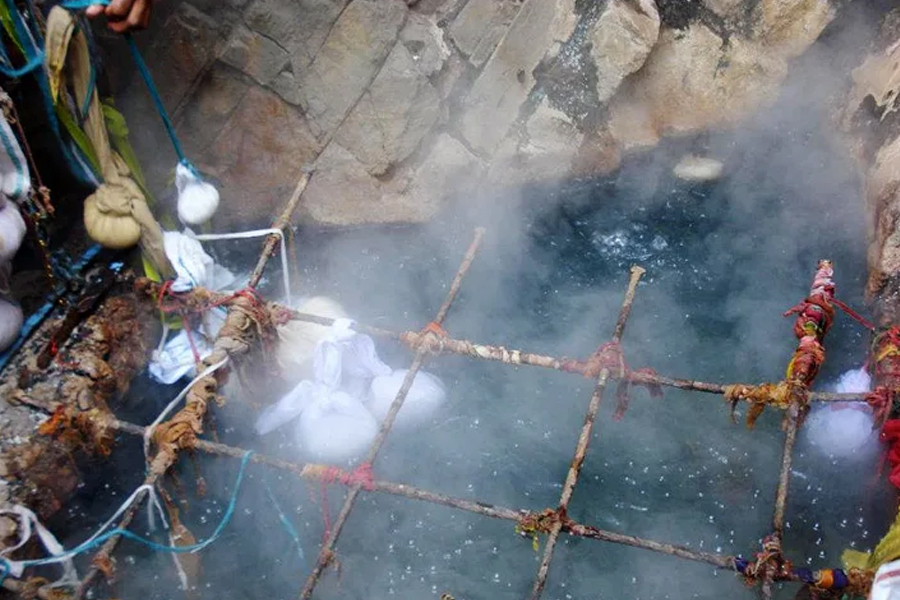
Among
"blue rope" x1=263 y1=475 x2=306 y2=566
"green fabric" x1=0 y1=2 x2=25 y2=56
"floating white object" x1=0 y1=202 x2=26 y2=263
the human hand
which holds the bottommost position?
"blue rope" x1=263 y1=475 x2=306 y2=566

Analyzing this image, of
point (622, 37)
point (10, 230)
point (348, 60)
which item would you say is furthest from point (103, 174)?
point (622, 37)

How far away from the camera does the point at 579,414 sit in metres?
7.31

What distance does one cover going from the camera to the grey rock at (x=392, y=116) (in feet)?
27.0

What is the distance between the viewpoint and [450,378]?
25.0ft

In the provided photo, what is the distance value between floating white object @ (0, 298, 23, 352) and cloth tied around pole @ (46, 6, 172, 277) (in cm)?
92

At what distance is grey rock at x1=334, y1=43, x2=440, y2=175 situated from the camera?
8.24m

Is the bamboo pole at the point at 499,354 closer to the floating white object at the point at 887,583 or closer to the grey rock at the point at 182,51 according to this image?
the floating white object at the point at 887,583

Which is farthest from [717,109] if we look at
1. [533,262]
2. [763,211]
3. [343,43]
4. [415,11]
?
[343,43]

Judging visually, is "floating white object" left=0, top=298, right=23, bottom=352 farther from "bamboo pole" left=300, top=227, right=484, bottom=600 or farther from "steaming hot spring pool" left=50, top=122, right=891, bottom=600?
"bamboo pole" left=300, top=227, right=484, bottom=600

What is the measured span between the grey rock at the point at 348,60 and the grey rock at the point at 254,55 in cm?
21

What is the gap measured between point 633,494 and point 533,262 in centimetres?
265

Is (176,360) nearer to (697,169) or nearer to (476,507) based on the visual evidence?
(476,507)

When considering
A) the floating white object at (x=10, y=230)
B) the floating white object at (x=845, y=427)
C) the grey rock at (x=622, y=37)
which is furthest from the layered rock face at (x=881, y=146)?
the floating white object at (x=10, y=230)

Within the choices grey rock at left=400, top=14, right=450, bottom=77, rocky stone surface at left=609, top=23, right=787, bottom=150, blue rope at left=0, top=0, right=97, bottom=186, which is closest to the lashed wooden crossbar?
blue rope at left=0, top=0, right=97, bottom=186
